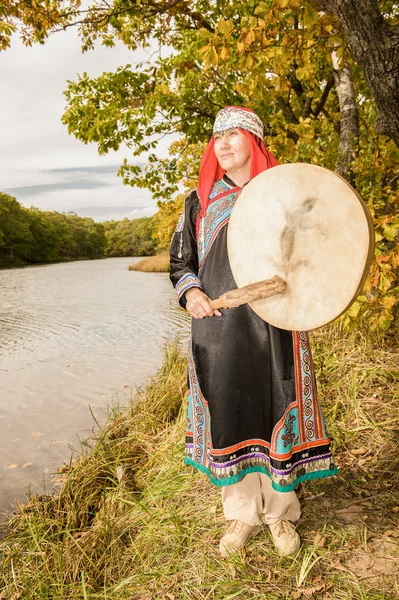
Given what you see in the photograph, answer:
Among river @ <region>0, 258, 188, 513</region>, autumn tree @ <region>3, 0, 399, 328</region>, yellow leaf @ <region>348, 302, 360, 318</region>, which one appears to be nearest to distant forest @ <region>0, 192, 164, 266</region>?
river @ <region>0, 258, 188, 513</region>

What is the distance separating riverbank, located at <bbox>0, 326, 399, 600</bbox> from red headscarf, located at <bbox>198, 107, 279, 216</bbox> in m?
1.62

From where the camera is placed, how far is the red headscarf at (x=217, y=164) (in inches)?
75.2

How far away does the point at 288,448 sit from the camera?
1856 mm

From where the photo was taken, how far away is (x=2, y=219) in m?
63.6

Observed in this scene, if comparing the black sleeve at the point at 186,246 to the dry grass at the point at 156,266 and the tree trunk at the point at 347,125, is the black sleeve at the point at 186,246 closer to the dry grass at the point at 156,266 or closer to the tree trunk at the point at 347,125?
the tree trunk at the point at 347,125

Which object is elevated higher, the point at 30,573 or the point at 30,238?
the point at 30,238

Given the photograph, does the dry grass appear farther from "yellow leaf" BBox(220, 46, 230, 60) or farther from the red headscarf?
the red headscarf

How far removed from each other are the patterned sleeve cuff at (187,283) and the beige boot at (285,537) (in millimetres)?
1145

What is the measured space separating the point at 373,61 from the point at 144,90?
6.83 meters

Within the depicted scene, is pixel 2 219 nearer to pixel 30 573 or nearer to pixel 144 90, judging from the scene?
pixel 144 90

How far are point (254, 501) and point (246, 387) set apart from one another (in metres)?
0.58

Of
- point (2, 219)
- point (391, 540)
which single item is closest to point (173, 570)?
point (391, 540)

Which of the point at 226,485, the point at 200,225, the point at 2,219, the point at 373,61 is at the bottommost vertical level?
the point at 226,485

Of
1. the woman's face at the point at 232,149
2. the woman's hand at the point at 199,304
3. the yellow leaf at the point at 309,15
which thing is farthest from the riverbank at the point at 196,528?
the yellow leaf at the point at 309,15
